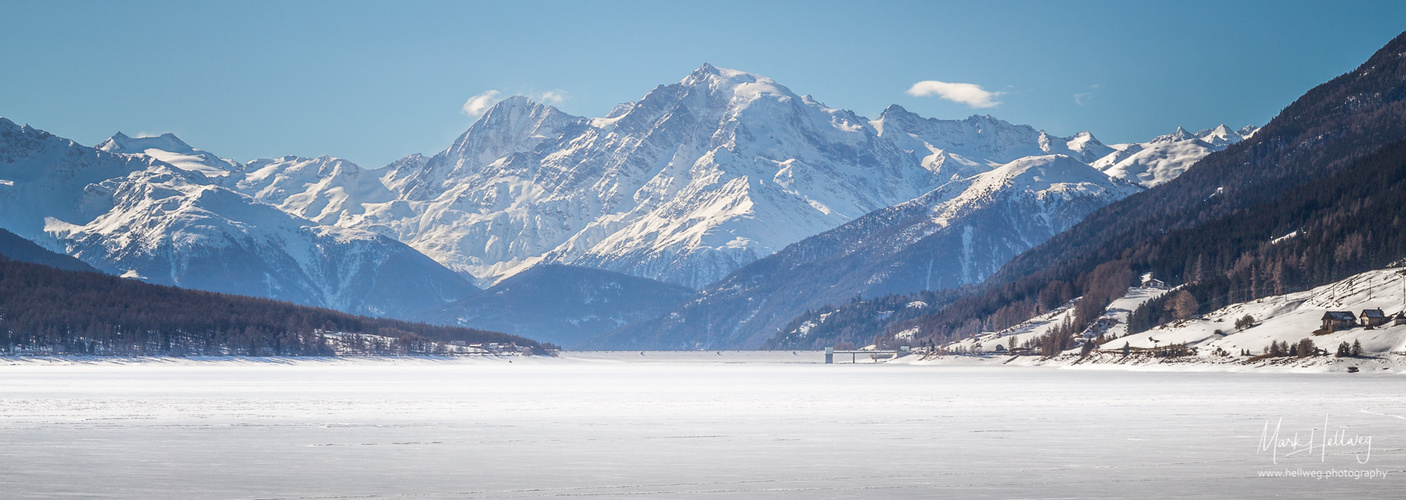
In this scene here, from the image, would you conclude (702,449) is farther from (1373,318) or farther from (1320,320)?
(1320,320)

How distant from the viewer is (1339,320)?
170 metres

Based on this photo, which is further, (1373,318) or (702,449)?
(1373,318)

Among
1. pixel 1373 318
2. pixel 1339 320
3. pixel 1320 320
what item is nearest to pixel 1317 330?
pixel 1339 320

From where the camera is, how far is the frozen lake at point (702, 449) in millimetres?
39406

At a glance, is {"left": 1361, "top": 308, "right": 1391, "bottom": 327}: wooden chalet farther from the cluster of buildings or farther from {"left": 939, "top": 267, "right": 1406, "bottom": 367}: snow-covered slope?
{"left": 939, "top": 267, "right": 1406, "bottom": 367}: snow-covered slope

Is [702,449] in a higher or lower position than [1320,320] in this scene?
lower

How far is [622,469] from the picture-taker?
45.3 m

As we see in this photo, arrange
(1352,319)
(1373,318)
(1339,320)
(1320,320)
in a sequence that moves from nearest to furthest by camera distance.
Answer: (1373,318)
(1339,320)
(1352,319)
(1320,320)

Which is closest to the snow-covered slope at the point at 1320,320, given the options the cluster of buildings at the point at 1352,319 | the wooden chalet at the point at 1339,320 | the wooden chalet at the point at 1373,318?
the cluster of buildings at the point at 1352,319

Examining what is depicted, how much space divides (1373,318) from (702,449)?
148320 millimetres

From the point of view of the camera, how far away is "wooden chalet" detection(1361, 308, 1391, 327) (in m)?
167

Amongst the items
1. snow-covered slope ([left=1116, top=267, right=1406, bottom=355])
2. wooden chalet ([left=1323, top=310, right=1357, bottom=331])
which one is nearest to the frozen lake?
snow-covered slope ([left=1116, top=267, right=1406, bottom=355])

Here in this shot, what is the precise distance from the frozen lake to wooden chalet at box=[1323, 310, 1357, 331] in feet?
271

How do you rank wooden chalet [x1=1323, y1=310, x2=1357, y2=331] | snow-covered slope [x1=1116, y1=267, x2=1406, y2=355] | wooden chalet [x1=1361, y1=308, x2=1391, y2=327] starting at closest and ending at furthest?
snow-covered slope [x1=1116, y1=267, x2=1406, y2=355] → wooden chalet [x1=1361, y1=308, x2=1391, y2=327] → wooden chalet [x1=1323, y1=310, x2=1357, y2=331]
